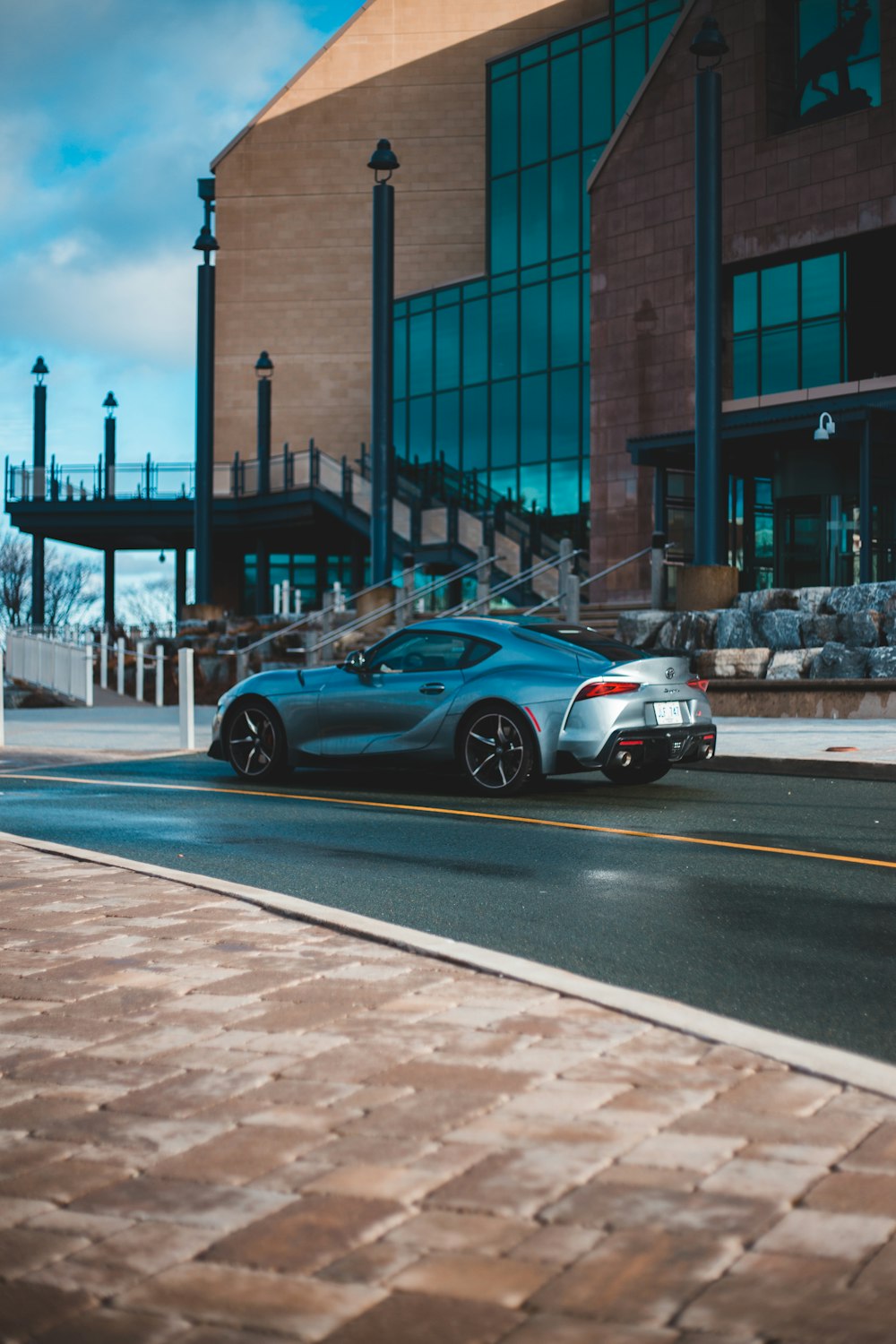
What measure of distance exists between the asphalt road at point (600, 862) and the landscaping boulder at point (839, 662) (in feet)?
28.5

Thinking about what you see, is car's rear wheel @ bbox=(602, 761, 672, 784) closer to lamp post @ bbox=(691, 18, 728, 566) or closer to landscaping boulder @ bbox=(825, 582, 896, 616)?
landscaping boulder @ bbox=(825, 582, 896, 616)

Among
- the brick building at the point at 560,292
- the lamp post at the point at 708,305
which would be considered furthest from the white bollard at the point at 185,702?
the brick building at the point at 560,292

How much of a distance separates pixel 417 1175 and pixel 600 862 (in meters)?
5.32

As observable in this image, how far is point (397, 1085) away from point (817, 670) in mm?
19208

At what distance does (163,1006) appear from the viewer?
4.90 metres

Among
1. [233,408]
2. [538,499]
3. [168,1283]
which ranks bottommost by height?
[168,1283]

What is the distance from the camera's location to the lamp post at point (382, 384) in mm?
33094

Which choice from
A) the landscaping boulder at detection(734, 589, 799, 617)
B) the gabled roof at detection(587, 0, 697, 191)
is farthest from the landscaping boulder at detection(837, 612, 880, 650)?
the gabled roof at detection(587, 0, 697, 191)

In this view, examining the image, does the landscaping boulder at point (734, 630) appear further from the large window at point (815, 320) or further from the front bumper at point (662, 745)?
the front bumper at point (662, 745)

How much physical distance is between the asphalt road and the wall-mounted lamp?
15.6 m

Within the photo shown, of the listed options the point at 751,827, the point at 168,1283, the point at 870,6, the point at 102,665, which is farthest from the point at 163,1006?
the point at 870,6

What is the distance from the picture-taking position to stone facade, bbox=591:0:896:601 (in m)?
32.1

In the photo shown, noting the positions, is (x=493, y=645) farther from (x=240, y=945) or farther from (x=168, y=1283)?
(x=168, y=1283)

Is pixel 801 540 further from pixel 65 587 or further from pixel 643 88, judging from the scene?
pixel 65 587
